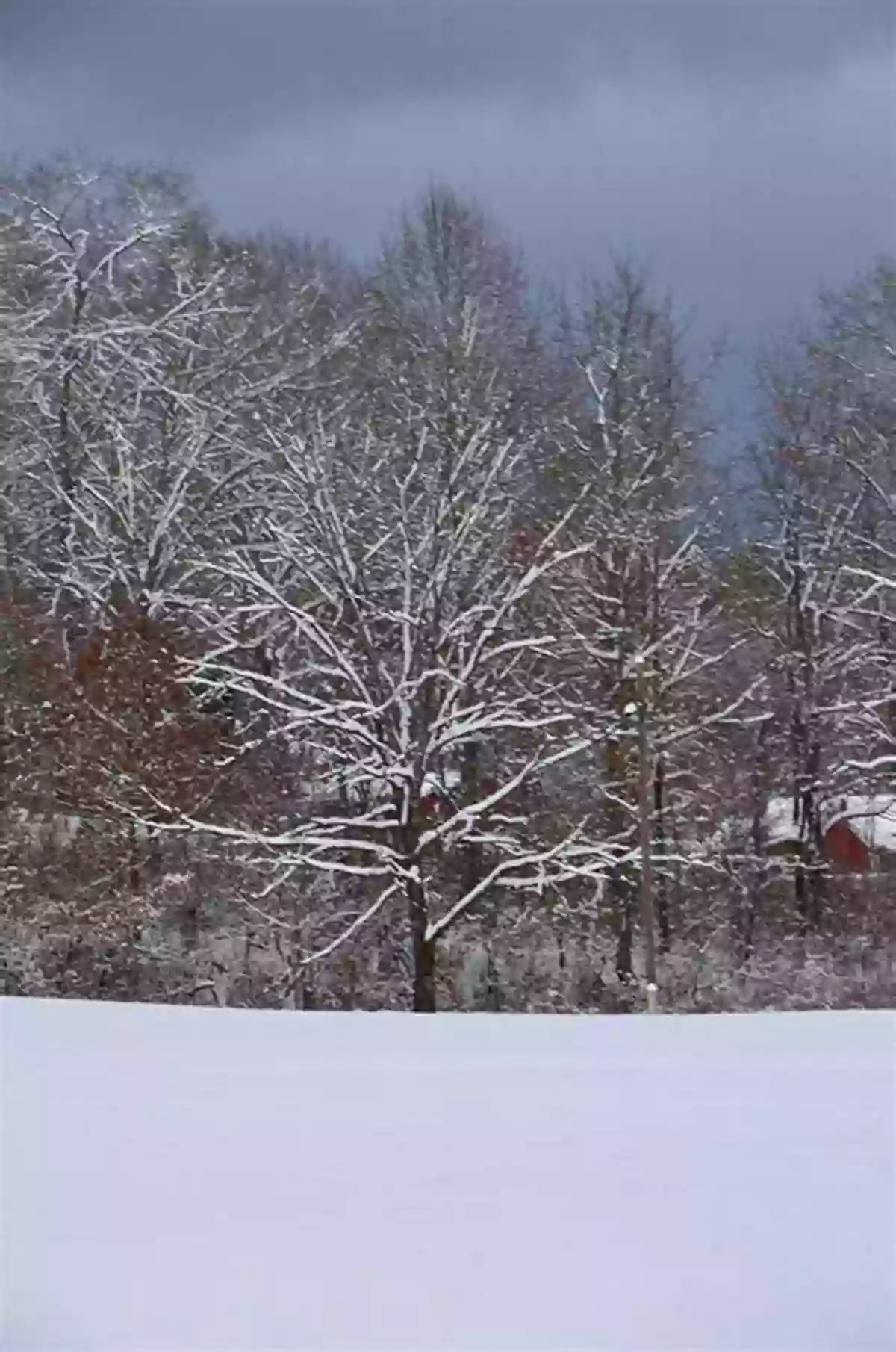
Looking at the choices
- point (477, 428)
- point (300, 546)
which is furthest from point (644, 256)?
point (300, 546)

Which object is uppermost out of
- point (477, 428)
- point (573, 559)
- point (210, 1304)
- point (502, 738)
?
point (477, 428)

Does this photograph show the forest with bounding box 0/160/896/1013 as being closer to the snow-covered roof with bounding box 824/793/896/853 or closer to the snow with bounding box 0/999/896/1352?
the snow-covered roof with bounding box 824/793/896/853

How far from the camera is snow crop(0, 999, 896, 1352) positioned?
272cm

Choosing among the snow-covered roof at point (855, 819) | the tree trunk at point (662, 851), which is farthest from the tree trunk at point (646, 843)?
the snow-covered roof at point (855, 819)

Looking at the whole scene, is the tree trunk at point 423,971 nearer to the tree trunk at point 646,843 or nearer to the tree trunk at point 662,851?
the tree trunk at point 646,843

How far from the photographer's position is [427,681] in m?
13.8

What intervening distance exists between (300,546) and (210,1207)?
11.4m

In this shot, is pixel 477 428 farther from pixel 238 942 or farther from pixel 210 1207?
pixel 210 1207

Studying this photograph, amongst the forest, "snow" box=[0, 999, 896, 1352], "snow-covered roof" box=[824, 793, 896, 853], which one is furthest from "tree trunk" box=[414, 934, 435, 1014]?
"snow" box=[0, 999, 896, 1352]

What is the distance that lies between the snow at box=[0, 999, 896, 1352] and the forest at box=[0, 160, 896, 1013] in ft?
27.9

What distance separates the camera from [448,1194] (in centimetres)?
331

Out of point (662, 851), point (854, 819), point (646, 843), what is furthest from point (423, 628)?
point (854, 819)

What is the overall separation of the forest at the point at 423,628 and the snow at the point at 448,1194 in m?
8.51

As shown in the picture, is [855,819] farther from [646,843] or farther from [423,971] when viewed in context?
[423,971]
